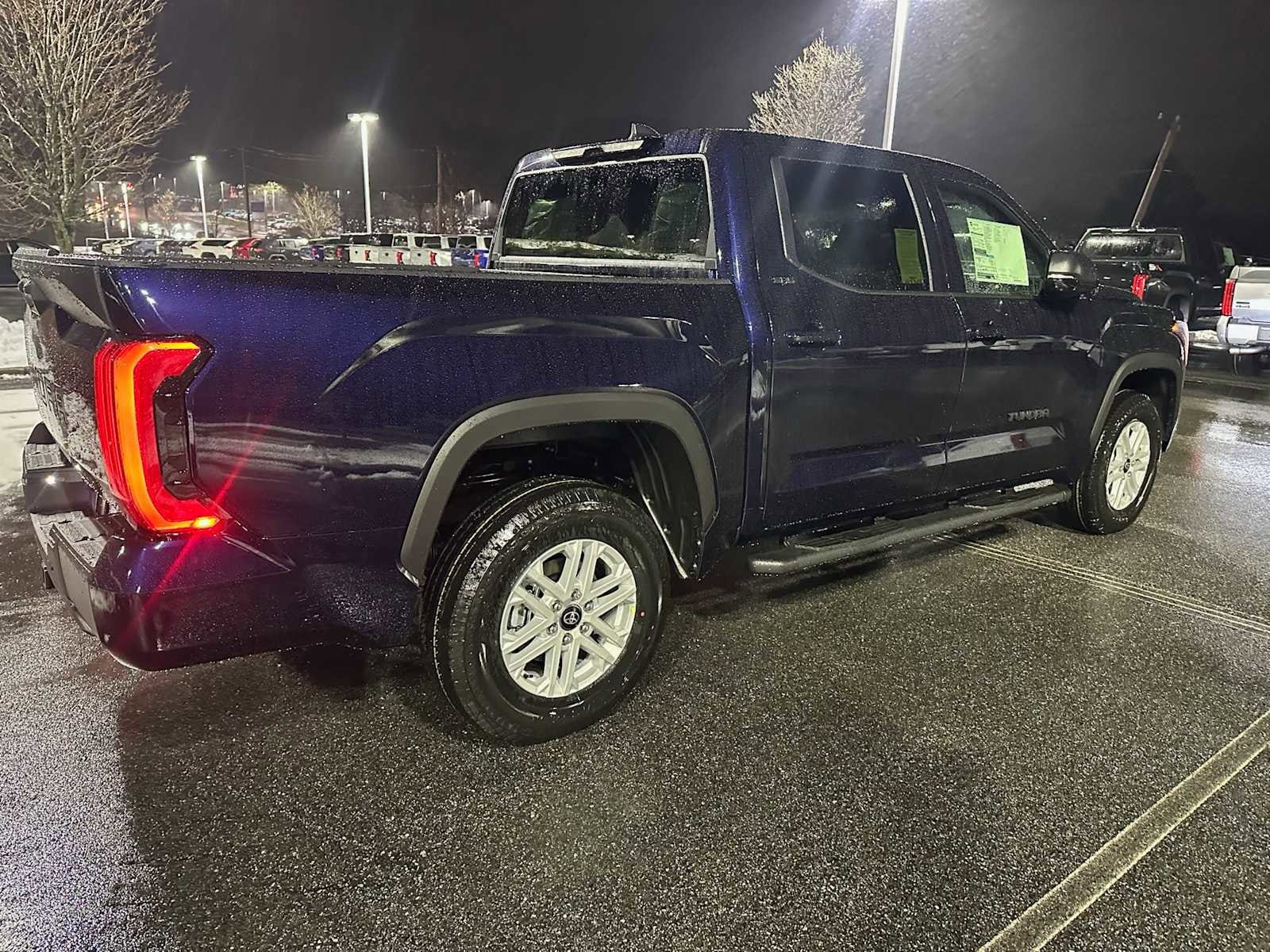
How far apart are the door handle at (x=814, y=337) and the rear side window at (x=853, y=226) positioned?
240 millimetres

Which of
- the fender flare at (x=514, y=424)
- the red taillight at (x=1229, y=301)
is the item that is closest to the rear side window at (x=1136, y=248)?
the red taillight at (x=1229, y=301)

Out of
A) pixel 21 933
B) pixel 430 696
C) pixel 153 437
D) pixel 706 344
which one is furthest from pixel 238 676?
pixel 706 344

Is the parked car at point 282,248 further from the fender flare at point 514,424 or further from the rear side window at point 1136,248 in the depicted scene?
the fender flare at point 514,424

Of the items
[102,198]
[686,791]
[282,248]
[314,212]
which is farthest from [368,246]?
[314,212]

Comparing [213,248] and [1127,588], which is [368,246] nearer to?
[213,248]

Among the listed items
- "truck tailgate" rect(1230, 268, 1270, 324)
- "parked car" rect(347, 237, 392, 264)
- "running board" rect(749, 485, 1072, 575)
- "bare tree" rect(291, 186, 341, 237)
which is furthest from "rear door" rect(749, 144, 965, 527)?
"bare tree" rect(291, 186, 341, 237)

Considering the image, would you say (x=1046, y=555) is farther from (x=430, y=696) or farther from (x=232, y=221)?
(x=232, y=221)

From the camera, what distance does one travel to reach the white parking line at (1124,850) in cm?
215

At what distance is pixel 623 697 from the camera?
3.12 meters

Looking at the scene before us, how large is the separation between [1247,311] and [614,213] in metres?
12.0

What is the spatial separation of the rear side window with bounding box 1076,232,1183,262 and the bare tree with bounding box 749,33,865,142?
14.5 meters

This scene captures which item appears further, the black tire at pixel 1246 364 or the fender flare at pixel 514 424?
the black tire at pixel 1246 364

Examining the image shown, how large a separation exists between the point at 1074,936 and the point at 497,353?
2.04 metres

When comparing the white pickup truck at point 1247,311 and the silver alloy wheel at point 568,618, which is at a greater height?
the white pickup truck at point 1247,311
